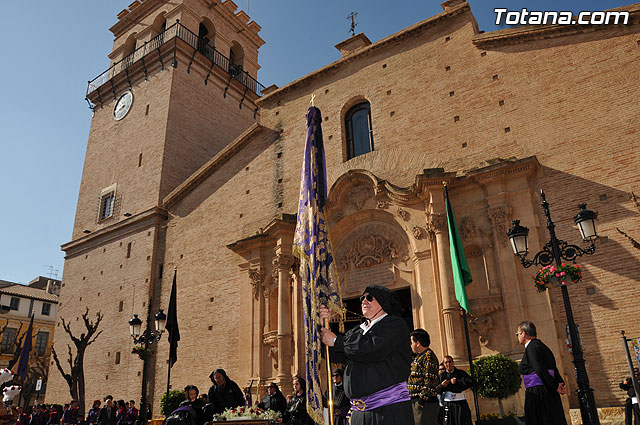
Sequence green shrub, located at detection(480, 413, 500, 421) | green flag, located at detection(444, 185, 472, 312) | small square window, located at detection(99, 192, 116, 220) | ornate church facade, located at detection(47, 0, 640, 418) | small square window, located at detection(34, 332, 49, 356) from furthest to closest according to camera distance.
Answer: small square window, located at detection(34, 332, 49, 356) → small square window, located at detection(99, 192, 116, 220) → ornate church facade, located at detection(47, 0, 640, 418) → green flag, located at detection(444, 185, 472, 312) → green shrub, located at detection(480, 413, 500, 421)

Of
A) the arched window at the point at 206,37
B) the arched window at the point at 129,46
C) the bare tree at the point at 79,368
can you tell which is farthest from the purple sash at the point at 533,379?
the arched window at the point at 129,46

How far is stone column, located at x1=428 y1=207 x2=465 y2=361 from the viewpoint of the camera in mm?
12625

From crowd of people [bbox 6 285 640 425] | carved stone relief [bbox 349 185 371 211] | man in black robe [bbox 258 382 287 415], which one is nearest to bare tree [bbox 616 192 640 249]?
crowd of people [bbox 6 285 640 425]

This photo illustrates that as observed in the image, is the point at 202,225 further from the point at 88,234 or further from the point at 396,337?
the point at 396,337

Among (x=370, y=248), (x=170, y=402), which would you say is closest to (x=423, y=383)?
(x=370, y=248)

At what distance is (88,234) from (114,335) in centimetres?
613

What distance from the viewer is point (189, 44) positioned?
87.8ft

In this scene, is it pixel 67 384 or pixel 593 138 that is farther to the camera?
pixel 67 384

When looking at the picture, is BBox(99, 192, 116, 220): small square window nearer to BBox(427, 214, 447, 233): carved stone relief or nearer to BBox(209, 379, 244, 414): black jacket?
BBox(427, 214, 447, 233): carved stone relief

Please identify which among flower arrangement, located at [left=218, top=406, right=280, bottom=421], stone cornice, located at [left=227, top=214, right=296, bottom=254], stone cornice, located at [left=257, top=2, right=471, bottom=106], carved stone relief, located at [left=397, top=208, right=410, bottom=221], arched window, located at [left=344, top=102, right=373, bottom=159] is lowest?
flower arrangement, located at [left=218, top=406, right=280, bottom=421]

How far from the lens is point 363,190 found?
52.7 ft

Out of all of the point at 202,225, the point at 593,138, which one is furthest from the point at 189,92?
the point at 593,138

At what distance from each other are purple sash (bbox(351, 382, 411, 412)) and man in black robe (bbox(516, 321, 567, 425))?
307cm

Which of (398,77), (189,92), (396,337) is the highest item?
(189,92)
